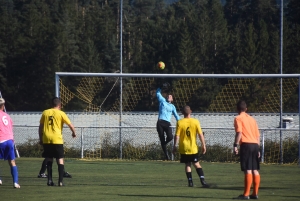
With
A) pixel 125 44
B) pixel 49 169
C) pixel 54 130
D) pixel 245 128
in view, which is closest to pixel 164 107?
pixel 49 169

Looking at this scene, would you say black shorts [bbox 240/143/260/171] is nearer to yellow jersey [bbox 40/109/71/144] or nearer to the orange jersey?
the orange jersey

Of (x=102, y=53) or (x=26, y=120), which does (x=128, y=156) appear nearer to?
(x=26, y=120)

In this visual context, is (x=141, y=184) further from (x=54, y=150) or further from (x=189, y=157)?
(x=54, y=150)

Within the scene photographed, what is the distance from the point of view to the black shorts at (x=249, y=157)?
12984mm

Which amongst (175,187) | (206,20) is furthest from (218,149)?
(206,20)

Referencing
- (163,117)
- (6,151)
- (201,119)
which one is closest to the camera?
(6,151)

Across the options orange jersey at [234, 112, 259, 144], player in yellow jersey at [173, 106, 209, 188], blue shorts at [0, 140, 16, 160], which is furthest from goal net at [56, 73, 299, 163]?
orange jersey at [234, 112, 259, 144]

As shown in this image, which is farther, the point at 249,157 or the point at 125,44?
the point at 125,44

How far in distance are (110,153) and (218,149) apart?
4196mm

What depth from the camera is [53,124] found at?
1490 cm

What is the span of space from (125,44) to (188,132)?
193 ft

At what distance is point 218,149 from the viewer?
2691 cm

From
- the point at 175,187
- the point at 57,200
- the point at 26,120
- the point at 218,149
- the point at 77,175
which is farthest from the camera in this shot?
the point at 26,120

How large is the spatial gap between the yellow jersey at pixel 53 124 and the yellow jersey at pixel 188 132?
2375mm
